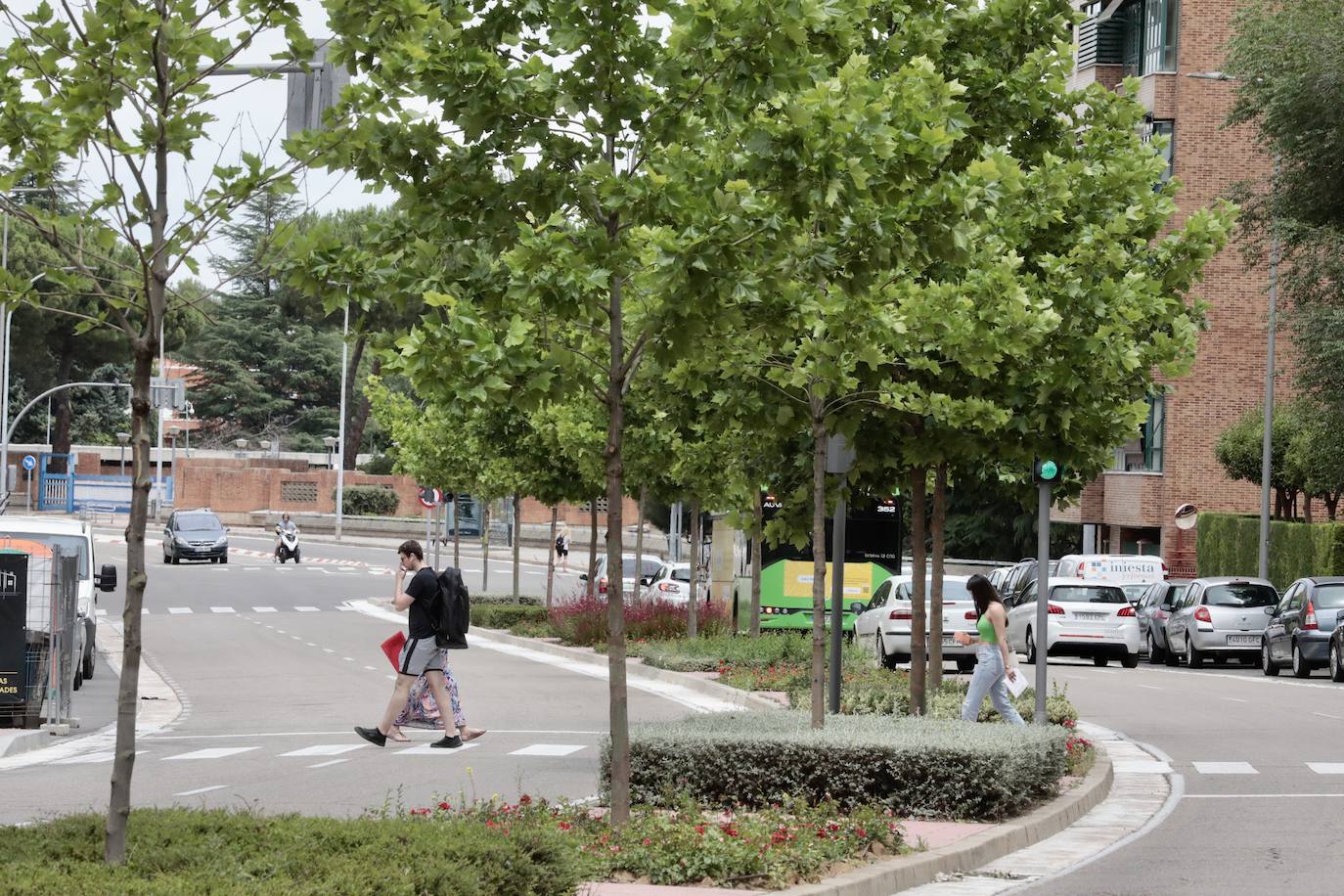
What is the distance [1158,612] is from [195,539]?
122 feet

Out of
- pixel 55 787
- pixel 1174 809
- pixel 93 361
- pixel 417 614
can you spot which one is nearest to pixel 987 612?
pixel 1174 809

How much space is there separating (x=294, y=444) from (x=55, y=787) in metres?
86.0

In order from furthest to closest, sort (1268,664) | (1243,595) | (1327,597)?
(1243,595) → (1268,664) → (1327,597)

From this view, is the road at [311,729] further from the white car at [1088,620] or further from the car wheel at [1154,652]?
the car wheel at [1154,652]

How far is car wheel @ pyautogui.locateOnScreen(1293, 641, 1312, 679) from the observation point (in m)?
30.9

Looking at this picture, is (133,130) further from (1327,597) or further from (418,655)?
(1327,597)

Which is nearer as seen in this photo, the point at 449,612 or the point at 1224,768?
the point at 449,612

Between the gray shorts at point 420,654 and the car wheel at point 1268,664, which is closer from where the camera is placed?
the gray shorts at point 420,654

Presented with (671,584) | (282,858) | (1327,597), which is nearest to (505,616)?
(671,584)

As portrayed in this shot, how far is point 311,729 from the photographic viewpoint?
19703 mm

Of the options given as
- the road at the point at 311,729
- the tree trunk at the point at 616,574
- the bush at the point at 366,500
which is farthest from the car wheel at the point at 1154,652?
the bush at the point at 366,500

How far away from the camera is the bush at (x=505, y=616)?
3806 cm

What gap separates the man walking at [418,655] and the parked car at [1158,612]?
21.1m

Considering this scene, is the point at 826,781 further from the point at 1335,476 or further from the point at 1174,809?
the point at 1335,476
